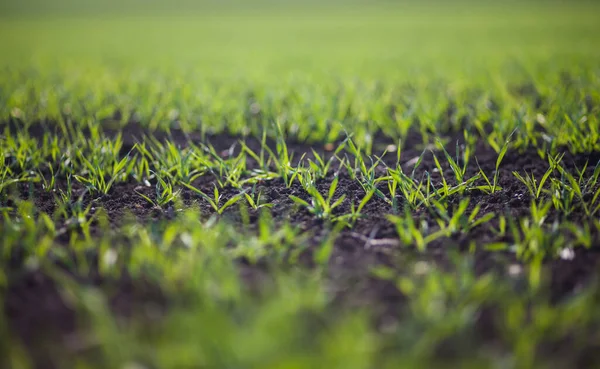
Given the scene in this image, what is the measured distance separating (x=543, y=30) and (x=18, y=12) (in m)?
20.7

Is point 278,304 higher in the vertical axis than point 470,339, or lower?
higher

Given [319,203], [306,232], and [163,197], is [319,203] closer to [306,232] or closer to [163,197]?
[306,232]

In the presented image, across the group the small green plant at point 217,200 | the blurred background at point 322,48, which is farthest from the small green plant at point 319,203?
the blurred background at point 322,48

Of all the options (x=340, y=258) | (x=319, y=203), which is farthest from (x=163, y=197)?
(x=340, y=258)

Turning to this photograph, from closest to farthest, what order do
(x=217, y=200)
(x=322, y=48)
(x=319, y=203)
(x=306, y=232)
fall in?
(x=306, y=232)
(x=319, y=203)
(x=217, y=200)
(x=322, y=48)

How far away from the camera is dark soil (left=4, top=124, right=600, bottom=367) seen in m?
1.57

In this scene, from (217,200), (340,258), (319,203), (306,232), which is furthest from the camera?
(217,200)

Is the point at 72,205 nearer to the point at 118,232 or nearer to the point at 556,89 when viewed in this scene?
the point at 118,232

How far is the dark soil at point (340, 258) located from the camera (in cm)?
157

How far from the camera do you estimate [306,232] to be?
6.71 feet

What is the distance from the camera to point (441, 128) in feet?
11.9

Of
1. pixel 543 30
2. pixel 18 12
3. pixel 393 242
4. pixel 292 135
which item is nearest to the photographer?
pixel 393 242

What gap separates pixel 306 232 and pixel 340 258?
213mm

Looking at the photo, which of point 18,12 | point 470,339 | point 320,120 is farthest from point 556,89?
point 18,12
